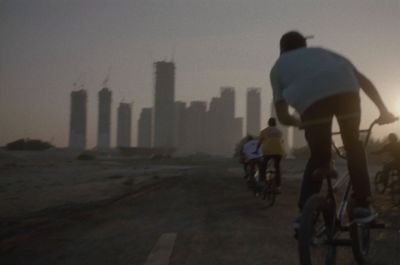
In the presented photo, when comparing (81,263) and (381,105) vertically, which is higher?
(381,105)

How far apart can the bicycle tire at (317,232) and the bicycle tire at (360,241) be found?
212 mm

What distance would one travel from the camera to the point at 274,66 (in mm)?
4500

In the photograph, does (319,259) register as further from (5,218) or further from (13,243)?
(5,218)

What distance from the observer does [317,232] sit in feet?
13.9

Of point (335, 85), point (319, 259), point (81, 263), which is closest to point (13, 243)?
point (81, 263)

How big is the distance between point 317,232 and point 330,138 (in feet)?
2.43

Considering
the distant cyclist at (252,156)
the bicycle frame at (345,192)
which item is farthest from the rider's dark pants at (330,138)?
the distant cyclist at (252,156)

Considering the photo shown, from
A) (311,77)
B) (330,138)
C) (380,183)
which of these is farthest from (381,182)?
(311,77)

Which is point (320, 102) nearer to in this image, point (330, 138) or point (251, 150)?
point (330, 138)

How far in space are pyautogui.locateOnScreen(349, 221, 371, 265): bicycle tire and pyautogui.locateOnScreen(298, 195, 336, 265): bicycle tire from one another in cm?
21

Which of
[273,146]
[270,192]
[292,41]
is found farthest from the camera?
[273,146]

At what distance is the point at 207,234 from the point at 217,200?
5674 mm

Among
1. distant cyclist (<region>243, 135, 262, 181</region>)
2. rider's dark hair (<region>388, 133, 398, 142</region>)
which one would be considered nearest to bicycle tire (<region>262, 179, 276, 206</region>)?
distant cyclist (<region>243, 135, 262, 181</region>)

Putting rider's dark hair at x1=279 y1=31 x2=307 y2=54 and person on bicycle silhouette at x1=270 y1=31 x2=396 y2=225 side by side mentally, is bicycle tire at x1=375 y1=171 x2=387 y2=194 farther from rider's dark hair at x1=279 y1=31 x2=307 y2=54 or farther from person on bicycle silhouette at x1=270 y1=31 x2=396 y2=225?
rider's dark hair at x1=279 y1=31 x2=307 y2=54
